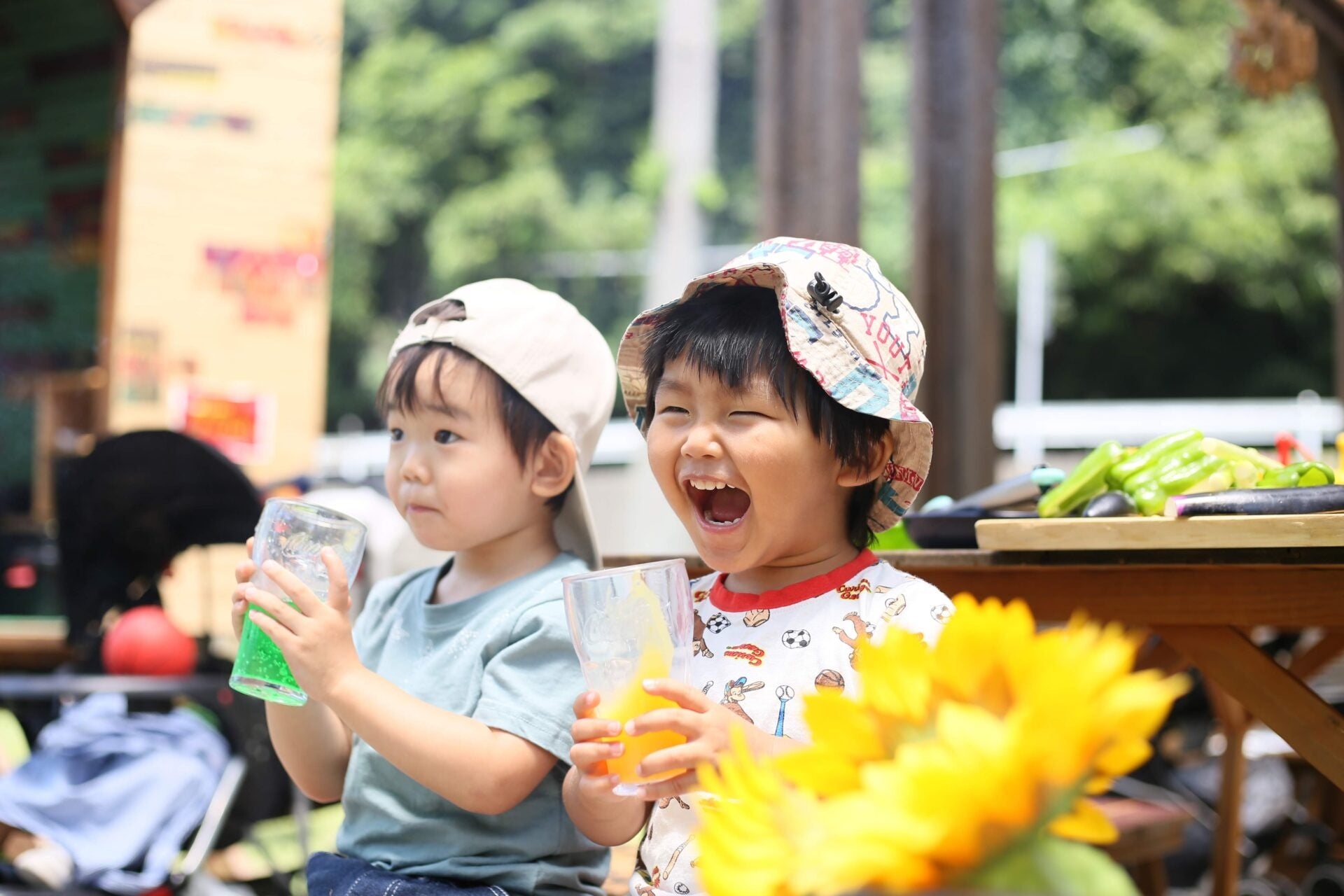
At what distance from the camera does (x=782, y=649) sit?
5.09ft

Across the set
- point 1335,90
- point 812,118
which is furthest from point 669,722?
point 1335,90

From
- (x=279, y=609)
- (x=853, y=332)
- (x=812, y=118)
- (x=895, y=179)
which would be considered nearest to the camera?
(x=279, y=609)

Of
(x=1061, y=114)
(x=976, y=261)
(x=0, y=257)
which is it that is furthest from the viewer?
(x=1061, y=114)

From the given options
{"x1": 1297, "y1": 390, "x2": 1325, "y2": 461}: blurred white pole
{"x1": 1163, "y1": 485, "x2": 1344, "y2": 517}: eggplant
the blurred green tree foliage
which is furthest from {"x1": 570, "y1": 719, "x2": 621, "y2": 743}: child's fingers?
the blurred green tree foliage

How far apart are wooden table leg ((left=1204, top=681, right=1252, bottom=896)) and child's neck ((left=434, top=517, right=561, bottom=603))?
1845 millimetres

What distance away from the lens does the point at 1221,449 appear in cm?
190

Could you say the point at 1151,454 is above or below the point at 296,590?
above

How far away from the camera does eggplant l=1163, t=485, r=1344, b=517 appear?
1.49m

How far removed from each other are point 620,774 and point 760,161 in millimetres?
3356

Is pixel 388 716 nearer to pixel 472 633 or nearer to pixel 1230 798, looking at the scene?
pixel 472 633

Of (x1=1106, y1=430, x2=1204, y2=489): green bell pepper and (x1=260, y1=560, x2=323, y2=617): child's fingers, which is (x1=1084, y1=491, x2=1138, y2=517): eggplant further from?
(x1=260, y1=560, x2=323, y2=617): child's fingers

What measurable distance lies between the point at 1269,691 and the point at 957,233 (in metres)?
2.55

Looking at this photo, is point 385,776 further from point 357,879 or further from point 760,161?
point 760,161

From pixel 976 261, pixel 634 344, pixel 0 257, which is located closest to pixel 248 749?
pixel 634 344
